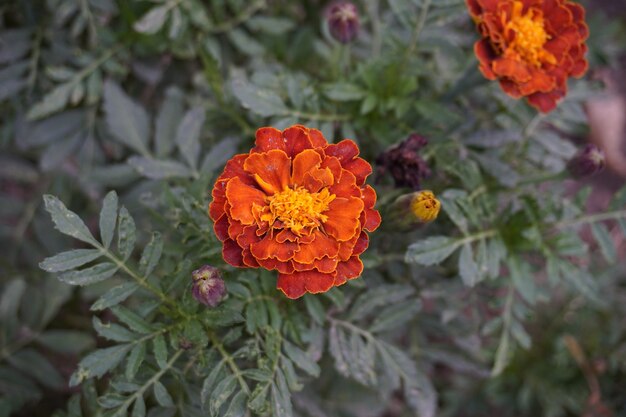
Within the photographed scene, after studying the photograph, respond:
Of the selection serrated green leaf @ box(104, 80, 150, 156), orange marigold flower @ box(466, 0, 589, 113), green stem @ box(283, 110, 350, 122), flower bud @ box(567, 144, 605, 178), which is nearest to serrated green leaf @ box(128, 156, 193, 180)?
serrated green leaf @ box(104, 80, 150, 156)

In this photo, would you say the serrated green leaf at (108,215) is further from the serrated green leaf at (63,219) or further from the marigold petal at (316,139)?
the marigold petal at (316,139)

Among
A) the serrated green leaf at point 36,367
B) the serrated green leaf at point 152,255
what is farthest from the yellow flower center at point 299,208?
the serrated green leaf at point 36,367

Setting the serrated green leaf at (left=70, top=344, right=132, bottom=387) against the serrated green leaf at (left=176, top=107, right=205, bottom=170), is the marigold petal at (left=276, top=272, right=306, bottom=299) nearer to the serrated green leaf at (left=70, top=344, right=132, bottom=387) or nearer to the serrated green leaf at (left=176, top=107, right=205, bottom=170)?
the serrated green leaf at (left=70, top=344, right=132, bottom=387)

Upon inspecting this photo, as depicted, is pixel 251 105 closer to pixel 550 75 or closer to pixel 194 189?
pixel 194 189

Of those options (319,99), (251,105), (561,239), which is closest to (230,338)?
(251,105)

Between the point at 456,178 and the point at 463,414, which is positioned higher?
the point at 456,178

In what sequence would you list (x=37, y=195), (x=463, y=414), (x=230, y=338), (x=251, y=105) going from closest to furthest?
(x=230, y=338) → (x=251, y=105) → (x=37, y=195) → (x=463, y=414)
